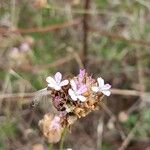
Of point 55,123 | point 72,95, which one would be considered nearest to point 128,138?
point 55,123

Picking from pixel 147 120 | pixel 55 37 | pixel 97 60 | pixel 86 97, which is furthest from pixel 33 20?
pixel 86 97

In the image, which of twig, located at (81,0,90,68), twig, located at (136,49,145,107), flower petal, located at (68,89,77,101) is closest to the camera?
flower petal, located at (68,89,77,101)

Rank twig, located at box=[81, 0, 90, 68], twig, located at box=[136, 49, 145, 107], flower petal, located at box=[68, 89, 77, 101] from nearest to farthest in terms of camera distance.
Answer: flower petal, located at box=[68, 89, 77, 101], twig, located at box=[81, 0, 90, 68], twig, located at box=[136, 49, 145, 107]

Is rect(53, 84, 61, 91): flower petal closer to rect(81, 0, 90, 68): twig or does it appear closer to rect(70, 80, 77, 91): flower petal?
rect(70, 80, 77, 91): flower petal

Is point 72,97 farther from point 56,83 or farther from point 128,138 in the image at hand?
point 128,138

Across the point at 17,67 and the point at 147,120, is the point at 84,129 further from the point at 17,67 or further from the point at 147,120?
the point at 17,67

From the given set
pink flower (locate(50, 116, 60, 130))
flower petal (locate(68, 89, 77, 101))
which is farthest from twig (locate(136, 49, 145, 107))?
flower petal (locate(68, 89, 77, 101))

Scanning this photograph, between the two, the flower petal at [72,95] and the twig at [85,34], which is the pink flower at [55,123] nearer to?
the flower petal at [72,95]

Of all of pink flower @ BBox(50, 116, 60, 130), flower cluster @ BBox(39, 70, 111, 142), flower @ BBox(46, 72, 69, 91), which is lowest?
pink flower @ BBox(50, 116, 60, 130)
